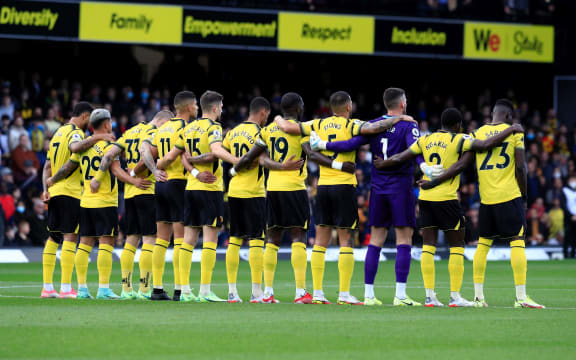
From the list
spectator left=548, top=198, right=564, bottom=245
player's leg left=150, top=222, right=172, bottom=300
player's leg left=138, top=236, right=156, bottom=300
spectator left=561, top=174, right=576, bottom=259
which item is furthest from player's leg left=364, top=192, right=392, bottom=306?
spectator left=548, top=198, right=564, bottom=245

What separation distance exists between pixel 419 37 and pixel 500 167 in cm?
2131

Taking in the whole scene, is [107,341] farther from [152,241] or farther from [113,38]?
[113,38]

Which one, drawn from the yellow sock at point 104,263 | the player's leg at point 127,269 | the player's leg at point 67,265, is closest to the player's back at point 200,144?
the player's leg at point 127,269

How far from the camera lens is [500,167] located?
12312 millimetres

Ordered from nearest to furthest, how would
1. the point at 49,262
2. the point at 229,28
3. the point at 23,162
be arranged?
the point at 49,262 < the point at 23,162 < the point at 229,28

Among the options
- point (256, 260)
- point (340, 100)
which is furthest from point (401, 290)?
point (340, 100)

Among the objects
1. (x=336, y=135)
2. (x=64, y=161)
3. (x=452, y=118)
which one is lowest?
(x=64, y=161)

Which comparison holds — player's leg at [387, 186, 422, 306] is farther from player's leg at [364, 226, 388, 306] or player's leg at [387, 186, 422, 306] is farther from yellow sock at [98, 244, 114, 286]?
yellow sock at [98, 244, 114, 286]

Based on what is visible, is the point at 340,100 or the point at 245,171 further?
the point at 245,171

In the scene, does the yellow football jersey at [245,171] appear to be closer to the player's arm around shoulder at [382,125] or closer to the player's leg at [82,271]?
the player's arm around shoulder at [382,125]

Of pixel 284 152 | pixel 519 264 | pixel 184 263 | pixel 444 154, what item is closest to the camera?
pixel 519 264

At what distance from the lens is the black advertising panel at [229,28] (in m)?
30.6

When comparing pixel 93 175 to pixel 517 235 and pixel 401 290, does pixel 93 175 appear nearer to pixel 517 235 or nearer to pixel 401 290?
pixel 401 290

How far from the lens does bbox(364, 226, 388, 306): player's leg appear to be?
12.2 m
